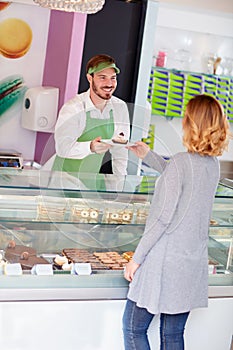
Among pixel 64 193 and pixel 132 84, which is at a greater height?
pixel 132 84

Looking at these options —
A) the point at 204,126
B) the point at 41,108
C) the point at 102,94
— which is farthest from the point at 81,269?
the point at 41,108

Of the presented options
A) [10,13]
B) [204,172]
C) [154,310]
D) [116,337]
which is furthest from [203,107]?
[10,13]

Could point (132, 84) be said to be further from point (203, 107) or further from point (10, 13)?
point (203, 107)

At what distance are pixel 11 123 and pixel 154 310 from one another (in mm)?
2808

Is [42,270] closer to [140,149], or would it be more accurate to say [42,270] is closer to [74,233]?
[74,233]

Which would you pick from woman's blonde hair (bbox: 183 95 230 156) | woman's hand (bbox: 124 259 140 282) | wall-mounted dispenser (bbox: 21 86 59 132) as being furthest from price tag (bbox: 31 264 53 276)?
wall-mounted dispenser (bbox: 21 86 59 132)

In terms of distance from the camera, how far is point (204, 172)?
2.31 meters

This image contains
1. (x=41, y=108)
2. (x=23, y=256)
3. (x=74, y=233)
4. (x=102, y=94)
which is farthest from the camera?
(x=41, y=108)

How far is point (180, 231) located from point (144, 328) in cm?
40

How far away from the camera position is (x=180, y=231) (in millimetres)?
2312

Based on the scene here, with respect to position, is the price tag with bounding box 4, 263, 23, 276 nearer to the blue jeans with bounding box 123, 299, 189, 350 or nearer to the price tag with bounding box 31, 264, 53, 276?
the price tag with bounding box 31, 264, 53, 276

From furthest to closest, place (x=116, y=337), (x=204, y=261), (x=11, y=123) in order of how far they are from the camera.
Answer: (x=11, y=123)
(x=116, y=337)
(x=204, y=261)

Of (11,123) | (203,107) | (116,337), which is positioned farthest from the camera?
(11,123)

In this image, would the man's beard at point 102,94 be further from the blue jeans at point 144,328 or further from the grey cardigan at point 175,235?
the blue jeans at point 144,328
